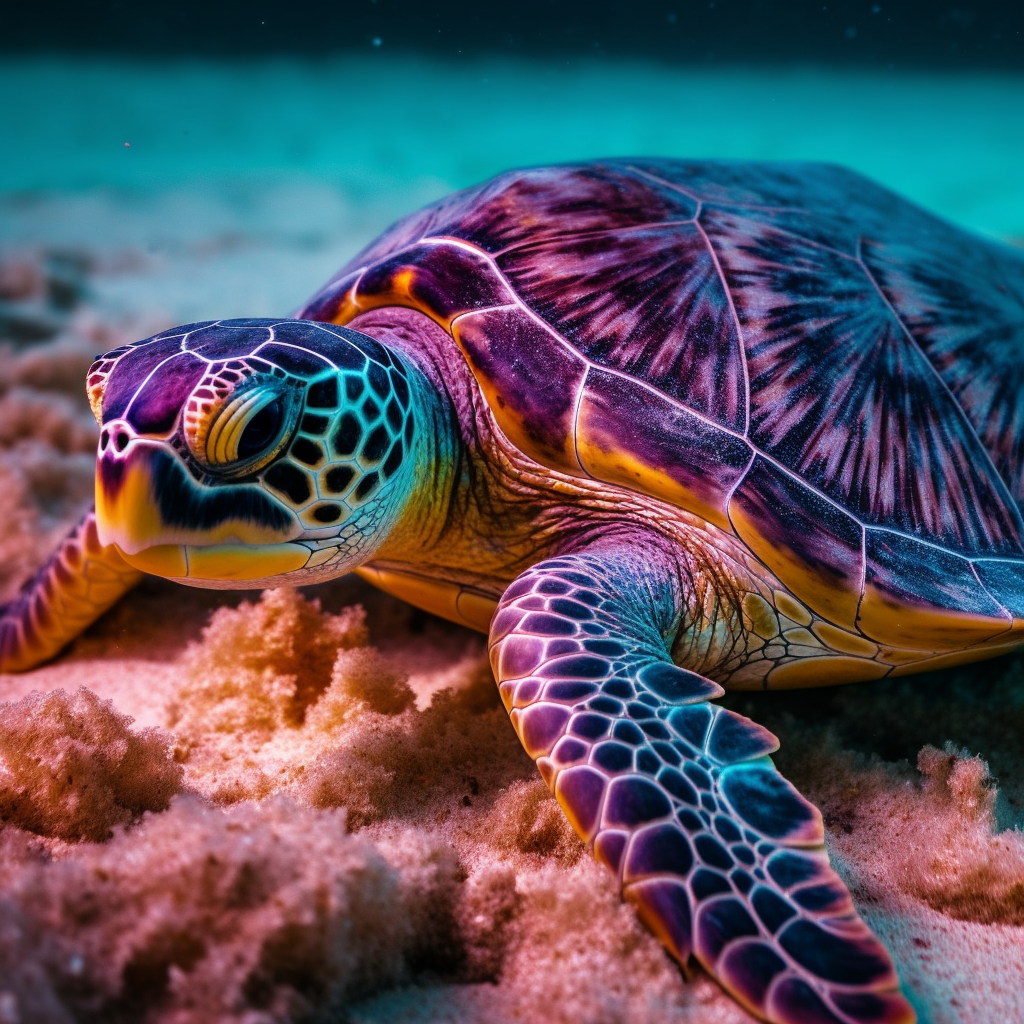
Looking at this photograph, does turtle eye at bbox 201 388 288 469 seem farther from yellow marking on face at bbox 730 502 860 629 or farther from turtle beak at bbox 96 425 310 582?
yellow marking on face at bbox 730 502 860 629

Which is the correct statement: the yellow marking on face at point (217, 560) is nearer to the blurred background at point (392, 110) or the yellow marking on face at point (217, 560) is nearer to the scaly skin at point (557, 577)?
the scaly skin at point (557, 577)

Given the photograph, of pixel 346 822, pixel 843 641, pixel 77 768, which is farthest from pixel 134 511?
pixel 843 641

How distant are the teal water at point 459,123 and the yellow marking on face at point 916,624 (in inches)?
209

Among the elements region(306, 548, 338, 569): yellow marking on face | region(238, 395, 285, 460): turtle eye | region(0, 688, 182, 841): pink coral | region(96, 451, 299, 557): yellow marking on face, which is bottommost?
region(0, 688, 182, 841): pink coral

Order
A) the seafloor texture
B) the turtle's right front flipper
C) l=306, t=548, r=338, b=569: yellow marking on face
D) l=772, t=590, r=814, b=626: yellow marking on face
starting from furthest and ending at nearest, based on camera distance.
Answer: the turtle's right front flipper, l=772, t=590, r=814, b=626: yellow marking on face, l=306, t=548, r=338, b=569: yellow marking on face, the seafloor texture

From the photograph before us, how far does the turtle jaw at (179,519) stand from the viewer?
1.09 m

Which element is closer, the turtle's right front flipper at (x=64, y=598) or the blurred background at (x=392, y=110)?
the turtle's right front flipper at (x=64, y=598)

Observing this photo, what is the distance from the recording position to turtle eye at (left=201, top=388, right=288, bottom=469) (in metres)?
1.11

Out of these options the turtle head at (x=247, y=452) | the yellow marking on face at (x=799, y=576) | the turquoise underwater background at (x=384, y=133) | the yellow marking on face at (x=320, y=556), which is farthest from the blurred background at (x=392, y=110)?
the yellow marking on face at (x=799, y=576)

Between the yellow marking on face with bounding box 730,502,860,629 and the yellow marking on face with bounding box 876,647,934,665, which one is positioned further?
the yellow marking on face with bounding box 876,647,934,665

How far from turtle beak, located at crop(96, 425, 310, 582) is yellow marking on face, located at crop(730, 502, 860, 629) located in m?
0.82

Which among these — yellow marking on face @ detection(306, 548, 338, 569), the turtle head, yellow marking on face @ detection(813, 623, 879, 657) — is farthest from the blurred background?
yellow marking on face @ detection(813, 623, 879, 657)

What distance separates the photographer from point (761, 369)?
1.47 m

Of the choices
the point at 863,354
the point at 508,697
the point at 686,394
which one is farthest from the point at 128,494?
the point at 863,354
